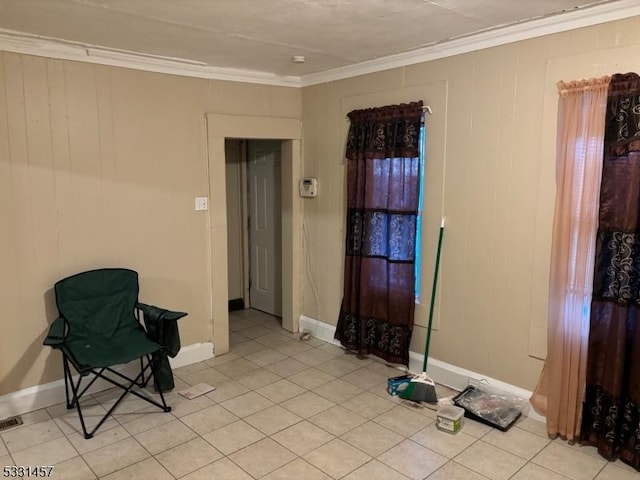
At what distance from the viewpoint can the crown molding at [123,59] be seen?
116 inches

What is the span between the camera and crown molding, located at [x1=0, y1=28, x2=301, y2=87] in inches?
116

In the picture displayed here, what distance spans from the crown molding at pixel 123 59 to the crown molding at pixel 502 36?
676mm

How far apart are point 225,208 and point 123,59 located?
135 centimetres

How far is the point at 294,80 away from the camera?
433cm

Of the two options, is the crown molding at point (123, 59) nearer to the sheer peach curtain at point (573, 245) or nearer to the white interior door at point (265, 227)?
the white interior door at point (265, 227)

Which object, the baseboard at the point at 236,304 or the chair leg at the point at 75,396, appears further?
the baseboard at the point at 236,304

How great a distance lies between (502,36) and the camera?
9.70 feet

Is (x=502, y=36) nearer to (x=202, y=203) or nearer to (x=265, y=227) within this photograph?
(x=202, y=203)

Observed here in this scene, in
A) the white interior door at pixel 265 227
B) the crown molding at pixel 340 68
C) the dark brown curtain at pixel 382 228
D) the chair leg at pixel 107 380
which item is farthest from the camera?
the white interior door at pixel 265 227

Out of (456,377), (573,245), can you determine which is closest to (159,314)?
(456,377)

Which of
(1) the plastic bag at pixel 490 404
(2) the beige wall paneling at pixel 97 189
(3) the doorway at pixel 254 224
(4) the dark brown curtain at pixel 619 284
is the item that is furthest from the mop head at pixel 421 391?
(3) the doorway at pixel 254 224

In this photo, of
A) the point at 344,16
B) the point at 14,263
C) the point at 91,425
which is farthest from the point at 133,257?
the point at 344,16

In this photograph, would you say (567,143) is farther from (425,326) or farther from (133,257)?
(133,257)

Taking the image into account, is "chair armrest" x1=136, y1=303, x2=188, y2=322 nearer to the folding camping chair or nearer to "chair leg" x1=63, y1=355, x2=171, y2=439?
the folding camping chair
